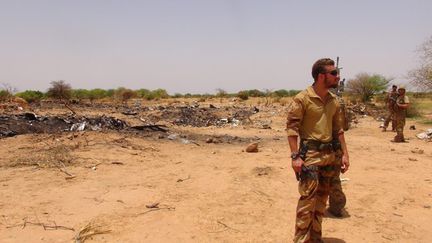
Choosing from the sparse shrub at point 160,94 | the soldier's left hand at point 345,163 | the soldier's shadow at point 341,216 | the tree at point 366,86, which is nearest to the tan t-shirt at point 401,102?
the soldier's shadow at point 341,216

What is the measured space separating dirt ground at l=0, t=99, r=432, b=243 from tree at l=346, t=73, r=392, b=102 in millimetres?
16163

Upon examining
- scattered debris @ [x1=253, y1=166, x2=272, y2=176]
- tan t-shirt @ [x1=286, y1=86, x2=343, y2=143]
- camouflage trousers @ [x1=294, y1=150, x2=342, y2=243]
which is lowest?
scattered debris @ [x1=253, y1=166, x2=272, y2=176]

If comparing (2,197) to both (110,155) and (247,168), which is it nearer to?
(110,155)

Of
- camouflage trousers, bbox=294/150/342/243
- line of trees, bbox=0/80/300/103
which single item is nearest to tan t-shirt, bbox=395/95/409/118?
camouflage trousers, bbox=294/150/342/243

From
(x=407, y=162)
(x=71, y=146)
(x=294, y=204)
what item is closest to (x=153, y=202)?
(x=294, y=204)

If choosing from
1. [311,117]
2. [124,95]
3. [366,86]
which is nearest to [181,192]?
[311,117]

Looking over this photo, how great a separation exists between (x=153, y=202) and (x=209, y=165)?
241 cm

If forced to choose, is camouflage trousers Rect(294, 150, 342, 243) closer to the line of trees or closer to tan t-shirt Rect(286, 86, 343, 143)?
tan t-shirt Rect(286, 86, 343, 143)

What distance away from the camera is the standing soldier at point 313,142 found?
11.7 feet

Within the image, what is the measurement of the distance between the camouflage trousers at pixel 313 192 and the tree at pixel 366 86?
23.0 m

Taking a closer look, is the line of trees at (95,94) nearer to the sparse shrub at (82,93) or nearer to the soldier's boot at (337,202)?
the sparse shrub at (82,93)

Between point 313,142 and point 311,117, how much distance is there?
225 millimetres

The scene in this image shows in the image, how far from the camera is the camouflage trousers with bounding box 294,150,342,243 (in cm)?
357

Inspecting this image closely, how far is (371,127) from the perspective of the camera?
590 inches
